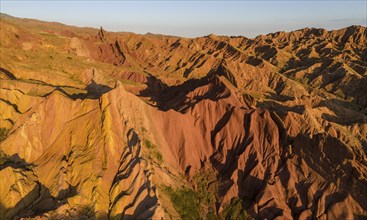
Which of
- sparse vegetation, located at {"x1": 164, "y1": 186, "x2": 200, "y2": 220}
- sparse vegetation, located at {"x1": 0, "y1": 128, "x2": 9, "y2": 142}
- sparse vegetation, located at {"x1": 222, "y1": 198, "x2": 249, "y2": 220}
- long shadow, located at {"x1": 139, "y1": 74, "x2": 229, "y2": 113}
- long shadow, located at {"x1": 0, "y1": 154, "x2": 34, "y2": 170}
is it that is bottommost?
sparse vegetation, located at {"x1": 222, "y1": 198, "x2": 249, "y2": 220}

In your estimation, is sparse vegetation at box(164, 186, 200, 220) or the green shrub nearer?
sparse vegetation at box(164, 186, 200, 220)

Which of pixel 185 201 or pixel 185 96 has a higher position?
pixel 185 96

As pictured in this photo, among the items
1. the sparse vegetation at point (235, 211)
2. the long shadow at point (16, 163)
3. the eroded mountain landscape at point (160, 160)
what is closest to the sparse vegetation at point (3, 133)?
the eroded mountain landscape at point (160, 160)

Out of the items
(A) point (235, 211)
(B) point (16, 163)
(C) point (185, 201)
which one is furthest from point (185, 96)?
(B) point (16, 163)

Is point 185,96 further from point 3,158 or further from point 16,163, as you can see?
point 3,158

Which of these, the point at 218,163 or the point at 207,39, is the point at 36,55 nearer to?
the point at 218,163

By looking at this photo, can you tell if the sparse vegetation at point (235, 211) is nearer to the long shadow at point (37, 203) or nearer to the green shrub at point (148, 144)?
the green shrub at point (148, 144)

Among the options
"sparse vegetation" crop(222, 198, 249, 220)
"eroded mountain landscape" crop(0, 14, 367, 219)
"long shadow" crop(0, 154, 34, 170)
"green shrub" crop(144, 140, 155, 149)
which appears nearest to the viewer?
"eroded mountain landscape" crop(0, 14, 367, 219)

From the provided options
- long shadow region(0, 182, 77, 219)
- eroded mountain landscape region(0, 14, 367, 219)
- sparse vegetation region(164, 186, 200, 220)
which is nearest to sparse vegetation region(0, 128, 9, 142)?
eroded mountain landscape region(0, 14, 367, 219)

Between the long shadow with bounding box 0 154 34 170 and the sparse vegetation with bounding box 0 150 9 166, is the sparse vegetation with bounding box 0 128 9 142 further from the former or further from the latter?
the long shadow with bounding box 0 154 34 170

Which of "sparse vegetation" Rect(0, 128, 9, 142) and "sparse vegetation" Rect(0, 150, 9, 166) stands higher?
"sparse vegetation" Rect(0, 128, 9, 142)

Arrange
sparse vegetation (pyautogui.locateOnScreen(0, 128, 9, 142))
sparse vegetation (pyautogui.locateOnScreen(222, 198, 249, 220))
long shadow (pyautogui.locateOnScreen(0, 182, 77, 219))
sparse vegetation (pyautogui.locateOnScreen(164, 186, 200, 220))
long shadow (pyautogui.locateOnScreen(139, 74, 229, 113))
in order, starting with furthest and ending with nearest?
long shadow (pyautogui.locateOnScreen(139, 74, 229, 113)) < sparse vegetation (pyautogui.locateOnScreen(222, 198, 249, 220)) < sparse vegetation (pyautogui.locateOnScreen(0, 128, 9, 142)) < sparse vegetation (pyautogui.locateOnScreen(164, 186, 200, 220)) < long shadow (pyautogui.locateOnScreen(0, 182, 77, 219))
